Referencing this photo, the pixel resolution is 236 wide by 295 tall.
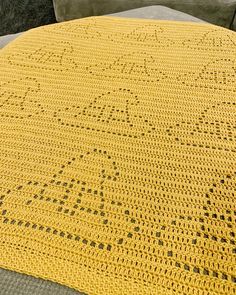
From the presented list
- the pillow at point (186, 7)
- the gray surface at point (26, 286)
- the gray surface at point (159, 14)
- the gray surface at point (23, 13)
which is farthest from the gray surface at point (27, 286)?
the gray surface at point (23, 13)

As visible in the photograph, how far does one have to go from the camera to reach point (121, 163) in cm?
56

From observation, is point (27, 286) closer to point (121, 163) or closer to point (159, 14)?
point (121, 163)

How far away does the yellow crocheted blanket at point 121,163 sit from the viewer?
0.43 meters

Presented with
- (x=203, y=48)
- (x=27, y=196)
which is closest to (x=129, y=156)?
(x=27, y=196)

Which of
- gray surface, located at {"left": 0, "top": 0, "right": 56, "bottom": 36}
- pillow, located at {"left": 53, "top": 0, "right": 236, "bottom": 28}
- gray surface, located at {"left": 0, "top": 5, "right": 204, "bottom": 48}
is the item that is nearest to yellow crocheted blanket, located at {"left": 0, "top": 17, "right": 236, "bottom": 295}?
gray surface, located at {"left": 0, "top": 5, "right": 204, "bottom": 48}

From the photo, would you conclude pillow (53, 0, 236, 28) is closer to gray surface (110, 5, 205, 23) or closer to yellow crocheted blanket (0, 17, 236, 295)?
gray surface (110, 5, 205, 23)

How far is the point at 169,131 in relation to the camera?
24.2 inches

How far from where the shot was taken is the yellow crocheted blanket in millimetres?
430

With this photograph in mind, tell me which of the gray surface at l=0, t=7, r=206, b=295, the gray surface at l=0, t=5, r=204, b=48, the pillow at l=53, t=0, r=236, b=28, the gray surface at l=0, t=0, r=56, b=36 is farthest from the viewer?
the gray surface at l=0, t=0, r=56, b=36

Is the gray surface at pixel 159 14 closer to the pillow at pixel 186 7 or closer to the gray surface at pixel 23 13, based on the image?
the pillow at pixel 186 7

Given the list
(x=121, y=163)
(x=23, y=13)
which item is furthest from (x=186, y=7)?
(x=121, y=163)

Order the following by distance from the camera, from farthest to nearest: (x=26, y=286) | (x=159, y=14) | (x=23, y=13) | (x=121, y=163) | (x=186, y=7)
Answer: (x=23, y=13) < (x=186, y=7) < (x=159, y=14) < (x=121, y=163) < (x=26, y=286)

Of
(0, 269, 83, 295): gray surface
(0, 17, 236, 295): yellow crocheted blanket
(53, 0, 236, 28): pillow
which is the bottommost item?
(0, 269, 83, 295): gray surface

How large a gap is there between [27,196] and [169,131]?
289mm
